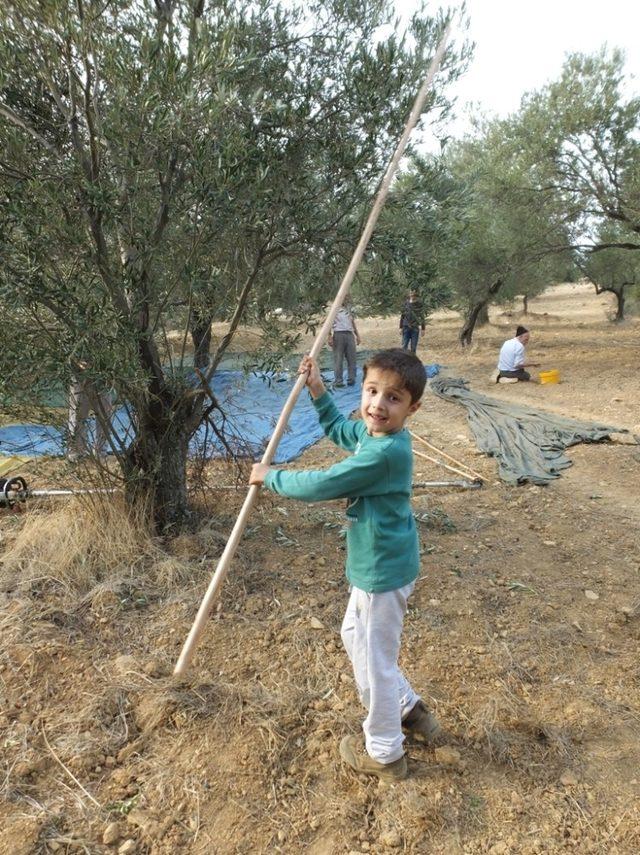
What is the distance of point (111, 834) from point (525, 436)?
22.4 feet

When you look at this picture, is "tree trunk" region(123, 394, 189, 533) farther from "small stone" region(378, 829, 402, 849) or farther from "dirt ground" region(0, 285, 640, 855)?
"small stone" region(378, 829, 402, 849)

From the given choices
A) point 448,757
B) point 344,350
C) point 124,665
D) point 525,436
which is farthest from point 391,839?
point 344,350

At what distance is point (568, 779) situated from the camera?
247cm

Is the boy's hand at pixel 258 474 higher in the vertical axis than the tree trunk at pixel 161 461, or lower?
higher

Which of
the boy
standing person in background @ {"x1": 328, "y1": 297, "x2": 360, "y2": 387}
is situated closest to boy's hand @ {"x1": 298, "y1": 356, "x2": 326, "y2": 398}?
the boy

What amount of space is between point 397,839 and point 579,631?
1895 mm

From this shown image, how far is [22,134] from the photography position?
3201mm

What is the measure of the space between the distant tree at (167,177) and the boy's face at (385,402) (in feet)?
4.88

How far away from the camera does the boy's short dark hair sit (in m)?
2.20

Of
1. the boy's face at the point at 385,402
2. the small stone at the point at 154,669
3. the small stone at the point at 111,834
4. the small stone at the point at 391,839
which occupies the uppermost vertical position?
the boy's face at the point at 385,402

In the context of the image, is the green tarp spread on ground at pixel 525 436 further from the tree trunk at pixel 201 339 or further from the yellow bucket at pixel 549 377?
the tree trunk at pixel 201 339

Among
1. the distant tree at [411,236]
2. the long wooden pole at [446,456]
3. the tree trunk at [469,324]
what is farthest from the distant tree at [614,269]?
the distant tree at [411,236]

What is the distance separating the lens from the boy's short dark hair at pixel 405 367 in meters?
2.20

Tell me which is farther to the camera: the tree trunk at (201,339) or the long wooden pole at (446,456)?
the long wooden pole at (446,456)
